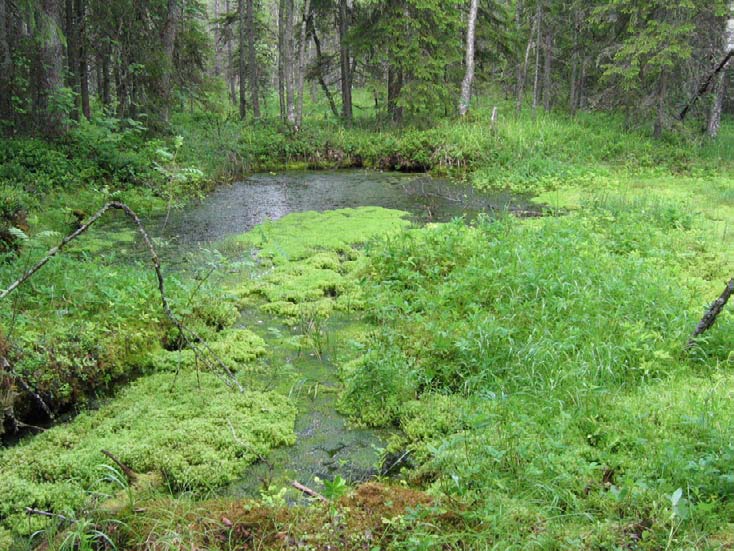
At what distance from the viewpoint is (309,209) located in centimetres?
1147

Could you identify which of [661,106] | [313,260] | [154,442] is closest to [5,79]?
[313,260]

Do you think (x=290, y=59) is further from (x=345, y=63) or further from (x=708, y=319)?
(x=708, y=319)

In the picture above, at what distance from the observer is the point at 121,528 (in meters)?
2.76

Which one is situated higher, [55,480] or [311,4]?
[311,4]

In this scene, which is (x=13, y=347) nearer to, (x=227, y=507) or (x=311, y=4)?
(x=227, y=507)

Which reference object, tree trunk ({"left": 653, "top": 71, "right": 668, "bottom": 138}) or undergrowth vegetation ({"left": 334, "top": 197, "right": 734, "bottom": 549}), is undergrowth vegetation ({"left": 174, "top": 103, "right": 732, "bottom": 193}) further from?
undergrowth vegetation ({"left": 334, "top": 197, "right": 734, "bottom": 549})

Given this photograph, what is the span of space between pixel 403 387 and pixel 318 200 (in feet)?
27.6

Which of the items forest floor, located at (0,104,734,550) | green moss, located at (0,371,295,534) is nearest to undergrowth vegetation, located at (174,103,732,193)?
forest floor, located at (0,104,734,550)

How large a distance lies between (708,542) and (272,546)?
6.46ft

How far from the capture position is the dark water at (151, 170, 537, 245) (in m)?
10.0

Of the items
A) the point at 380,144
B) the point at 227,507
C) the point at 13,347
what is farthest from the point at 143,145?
the point at 227,507

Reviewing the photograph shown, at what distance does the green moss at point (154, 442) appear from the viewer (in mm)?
3357

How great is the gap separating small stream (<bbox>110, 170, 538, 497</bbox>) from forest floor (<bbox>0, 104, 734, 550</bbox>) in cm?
8

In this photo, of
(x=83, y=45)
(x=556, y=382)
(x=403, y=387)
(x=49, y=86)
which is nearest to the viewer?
(x=556, y=382)
